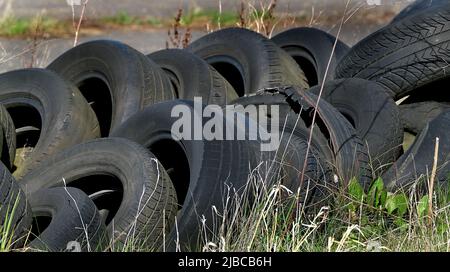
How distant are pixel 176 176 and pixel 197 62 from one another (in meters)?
1.32

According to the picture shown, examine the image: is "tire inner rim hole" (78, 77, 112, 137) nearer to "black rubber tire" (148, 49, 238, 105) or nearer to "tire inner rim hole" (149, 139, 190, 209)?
"black rubber tire" (148, 49, 238, 105)

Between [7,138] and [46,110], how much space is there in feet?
→ 1.17

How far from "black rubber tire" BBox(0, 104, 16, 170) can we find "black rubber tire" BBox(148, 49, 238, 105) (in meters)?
1.23

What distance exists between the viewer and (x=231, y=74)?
7.42 metres

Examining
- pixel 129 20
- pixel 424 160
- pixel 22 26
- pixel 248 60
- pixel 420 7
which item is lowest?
pixel 424 160

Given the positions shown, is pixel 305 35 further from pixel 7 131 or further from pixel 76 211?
pixel 76 211

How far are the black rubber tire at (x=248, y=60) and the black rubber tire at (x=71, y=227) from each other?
2258 millimetres

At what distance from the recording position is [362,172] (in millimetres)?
5570

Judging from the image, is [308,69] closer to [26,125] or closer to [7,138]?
[26,125]

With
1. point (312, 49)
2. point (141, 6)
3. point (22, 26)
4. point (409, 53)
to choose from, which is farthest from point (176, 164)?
point (141, 6)

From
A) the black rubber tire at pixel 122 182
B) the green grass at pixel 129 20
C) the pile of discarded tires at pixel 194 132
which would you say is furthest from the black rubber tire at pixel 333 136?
the green grass at pixel 129 20

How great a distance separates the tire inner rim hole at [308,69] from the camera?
7555mm

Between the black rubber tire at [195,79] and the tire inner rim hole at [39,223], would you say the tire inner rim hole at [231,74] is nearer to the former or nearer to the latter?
the black rubber tire at [195,79]
